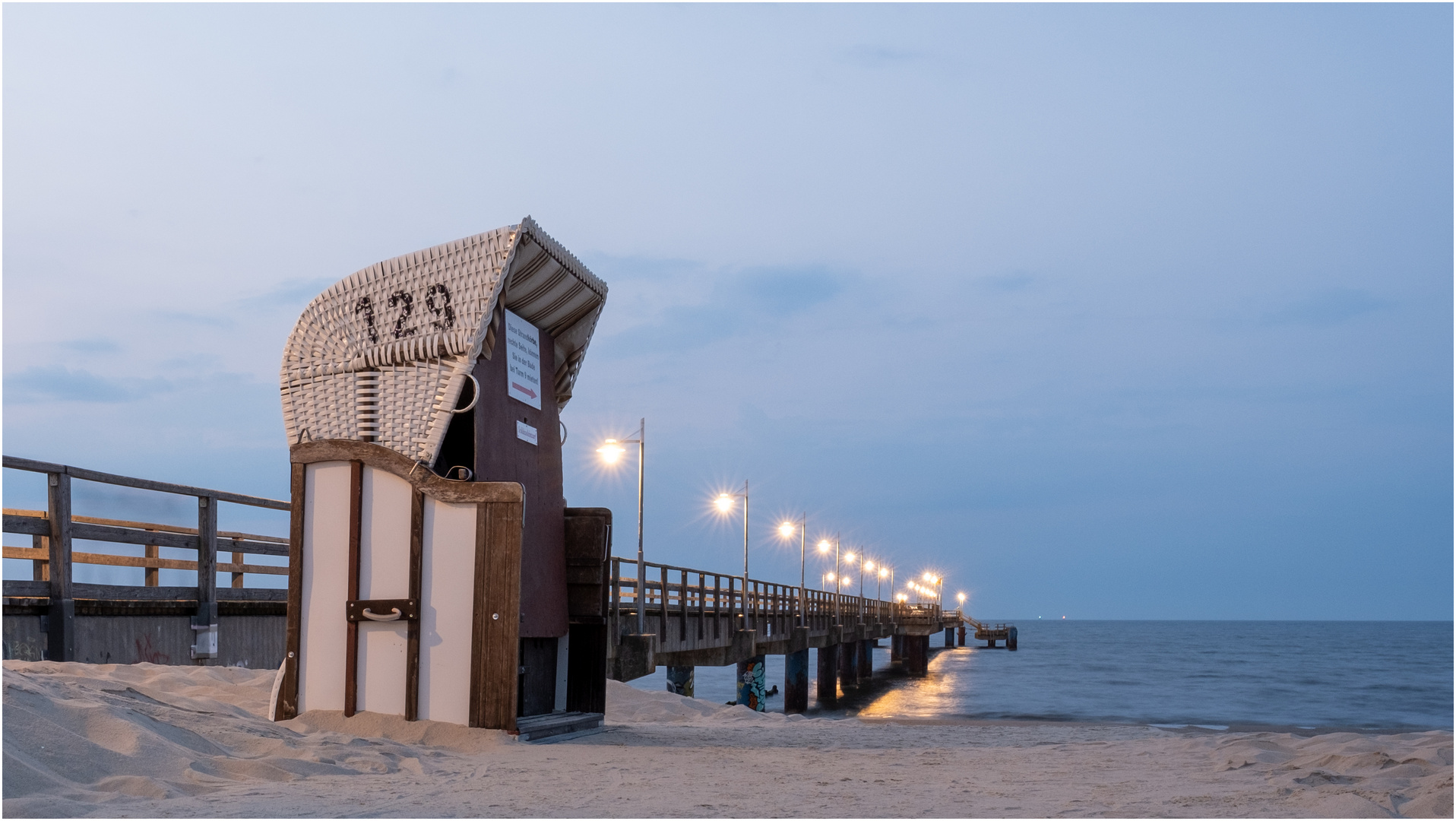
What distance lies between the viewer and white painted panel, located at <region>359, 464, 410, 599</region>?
9.78 m

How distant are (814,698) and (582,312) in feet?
119

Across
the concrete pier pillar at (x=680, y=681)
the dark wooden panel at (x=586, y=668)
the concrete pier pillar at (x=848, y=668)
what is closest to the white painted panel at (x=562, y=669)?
the dark wooden panel at (x=586, y=668)

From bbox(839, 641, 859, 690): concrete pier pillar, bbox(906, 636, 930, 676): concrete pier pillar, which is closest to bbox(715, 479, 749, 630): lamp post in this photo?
bbox(839, 641, 859, 690): concrete pier pillar

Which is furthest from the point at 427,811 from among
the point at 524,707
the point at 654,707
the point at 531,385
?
the point at 654,707

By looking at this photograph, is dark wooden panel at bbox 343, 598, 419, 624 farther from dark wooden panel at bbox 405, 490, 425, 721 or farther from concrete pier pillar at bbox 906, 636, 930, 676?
concrete pier pillar at bbox 906, 636, 930, 676

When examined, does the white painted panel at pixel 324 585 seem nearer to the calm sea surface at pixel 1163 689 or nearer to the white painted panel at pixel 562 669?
the white painted panel at pixel 562 669

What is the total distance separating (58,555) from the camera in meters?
10.4

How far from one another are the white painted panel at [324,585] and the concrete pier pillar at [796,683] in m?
28.6

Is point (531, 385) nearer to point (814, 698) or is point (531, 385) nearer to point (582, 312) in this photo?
point (582, 312)

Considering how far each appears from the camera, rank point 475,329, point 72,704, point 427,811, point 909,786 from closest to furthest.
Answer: point 427,811
point 72,704
point 909,786
point 475,329

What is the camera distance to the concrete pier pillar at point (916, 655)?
209ft

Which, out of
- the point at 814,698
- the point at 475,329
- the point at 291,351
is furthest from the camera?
the point at 814,698

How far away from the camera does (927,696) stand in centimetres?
4600

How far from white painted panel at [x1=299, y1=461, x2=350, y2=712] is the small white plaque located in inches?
65.7
